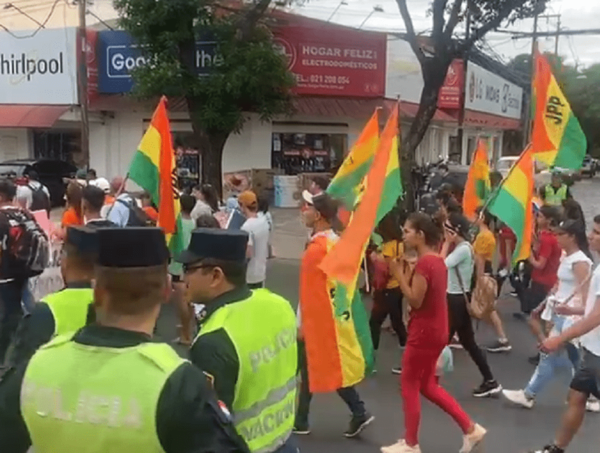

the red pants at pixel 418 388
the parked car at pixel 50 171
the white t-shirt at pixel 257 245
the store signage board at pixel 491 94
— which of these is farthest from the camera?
the store signage board at pixel 491 94

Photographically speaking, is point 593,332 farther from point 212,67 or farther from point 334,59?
point 334,59

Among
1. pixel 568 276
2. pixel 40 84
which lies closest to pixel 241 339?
pixel 568 276

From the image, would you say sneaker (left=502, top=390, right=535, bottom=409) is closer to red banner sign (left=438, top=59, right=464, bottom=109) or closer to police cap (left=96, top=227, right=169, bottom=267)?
police cap (left=96, top=227, right=169, bottom=267)

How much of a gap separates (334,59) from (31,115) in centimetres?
891

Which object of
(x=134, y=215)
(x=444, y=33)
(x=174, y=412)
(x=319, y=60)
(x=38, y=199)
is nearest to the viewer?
(x=174, y=412)

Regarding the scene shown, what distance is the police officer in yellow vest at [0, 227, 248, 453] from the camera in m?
1.83

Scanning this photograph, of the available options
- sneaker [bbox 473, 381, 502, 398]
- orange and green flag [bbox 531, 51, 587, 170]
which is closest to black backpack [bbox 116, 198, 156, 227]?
sneaker [bbox 473, 381, 502, 398]

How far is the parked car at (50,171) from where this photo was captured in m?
20.6

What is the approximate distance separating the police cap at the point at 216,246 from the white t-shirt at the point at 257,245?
5.00m

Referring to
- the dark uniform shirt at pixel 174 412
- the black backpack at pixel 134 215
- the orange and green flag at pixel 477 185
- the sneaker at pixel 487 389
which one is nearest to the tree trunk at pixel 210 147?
the orange and green flag at pixel 477 185

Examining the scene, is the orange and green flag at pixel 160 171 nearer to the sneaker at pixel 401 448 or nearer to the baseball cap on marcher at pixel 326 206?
the baseball cap on marcher at pixel 326 206

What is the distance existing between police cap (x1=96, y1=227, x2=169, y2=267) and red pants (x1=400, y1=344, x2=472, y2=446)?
3.31 m

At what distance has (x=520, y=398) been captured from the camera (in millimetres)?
6445

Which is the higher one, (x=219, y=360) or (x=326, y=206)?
(x=326, y=206)
